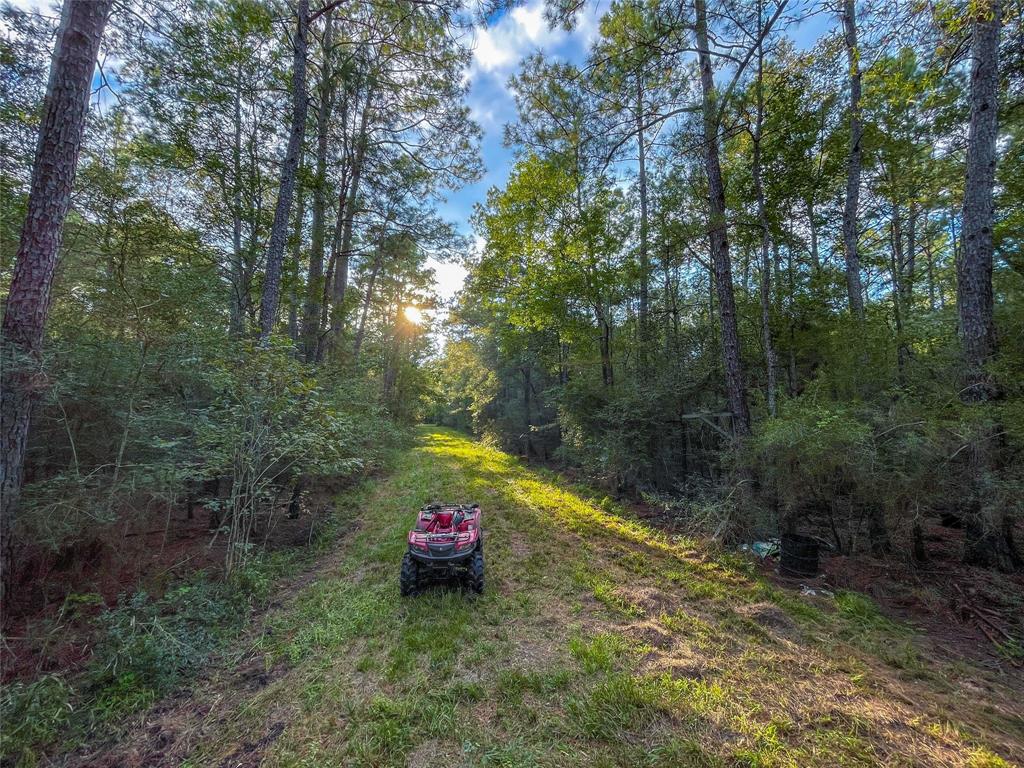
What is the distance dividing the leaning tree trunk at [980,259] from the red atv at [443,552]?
5.37 meters

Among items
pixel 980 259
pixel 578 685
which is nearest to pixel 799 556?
pixel 578 685

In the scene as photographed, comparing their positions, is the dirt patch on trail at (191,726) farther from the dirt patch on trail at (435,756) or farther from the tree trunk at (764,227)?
the tree trunk at (764,227)

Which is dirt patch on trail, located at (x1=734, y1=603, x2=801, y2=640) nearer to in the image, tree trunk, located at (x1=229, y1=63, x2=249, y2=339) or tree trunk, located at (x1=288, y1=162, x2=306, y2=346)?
tree trunk, located at (x1=229, y1=63, x2=249, y2=339)

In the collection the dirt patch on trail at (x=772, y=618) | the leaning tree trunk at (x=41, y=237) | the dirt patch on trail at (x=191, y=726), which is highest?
the leaning tree trunk at (x=41, y=237)

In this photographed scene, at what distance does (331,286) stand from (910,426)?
11730 millimetres

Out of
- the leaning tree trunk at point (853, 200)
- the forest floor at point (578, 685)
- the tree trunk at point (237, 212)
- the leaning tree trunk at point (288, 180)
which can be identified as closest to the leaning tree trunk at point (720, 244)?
the forest floor at point (578, 685)

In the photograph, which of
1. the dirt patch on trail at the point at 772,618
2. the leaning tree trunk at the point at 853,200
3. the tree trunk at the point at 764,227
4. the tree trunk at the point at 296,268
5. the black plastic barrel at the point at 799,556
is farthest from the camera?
the tree trunk at the point at 296,268

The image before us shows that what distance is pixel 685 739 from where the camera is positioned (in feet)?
7.02

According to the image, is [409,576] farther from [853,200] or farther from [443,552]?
[853,200]

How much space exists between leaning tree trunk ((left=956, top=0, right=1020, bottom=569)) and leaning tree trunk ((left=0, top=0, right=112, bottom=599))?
9.38m

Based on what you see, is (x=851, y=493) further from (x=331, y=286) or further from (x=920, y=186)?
(x=331, y=286)

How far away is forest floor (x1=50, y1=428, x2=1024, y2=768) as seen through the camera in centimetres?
209

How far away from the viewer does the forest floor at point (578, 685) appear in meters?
2.09

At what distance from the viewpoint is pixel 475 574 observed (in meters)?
3.93
